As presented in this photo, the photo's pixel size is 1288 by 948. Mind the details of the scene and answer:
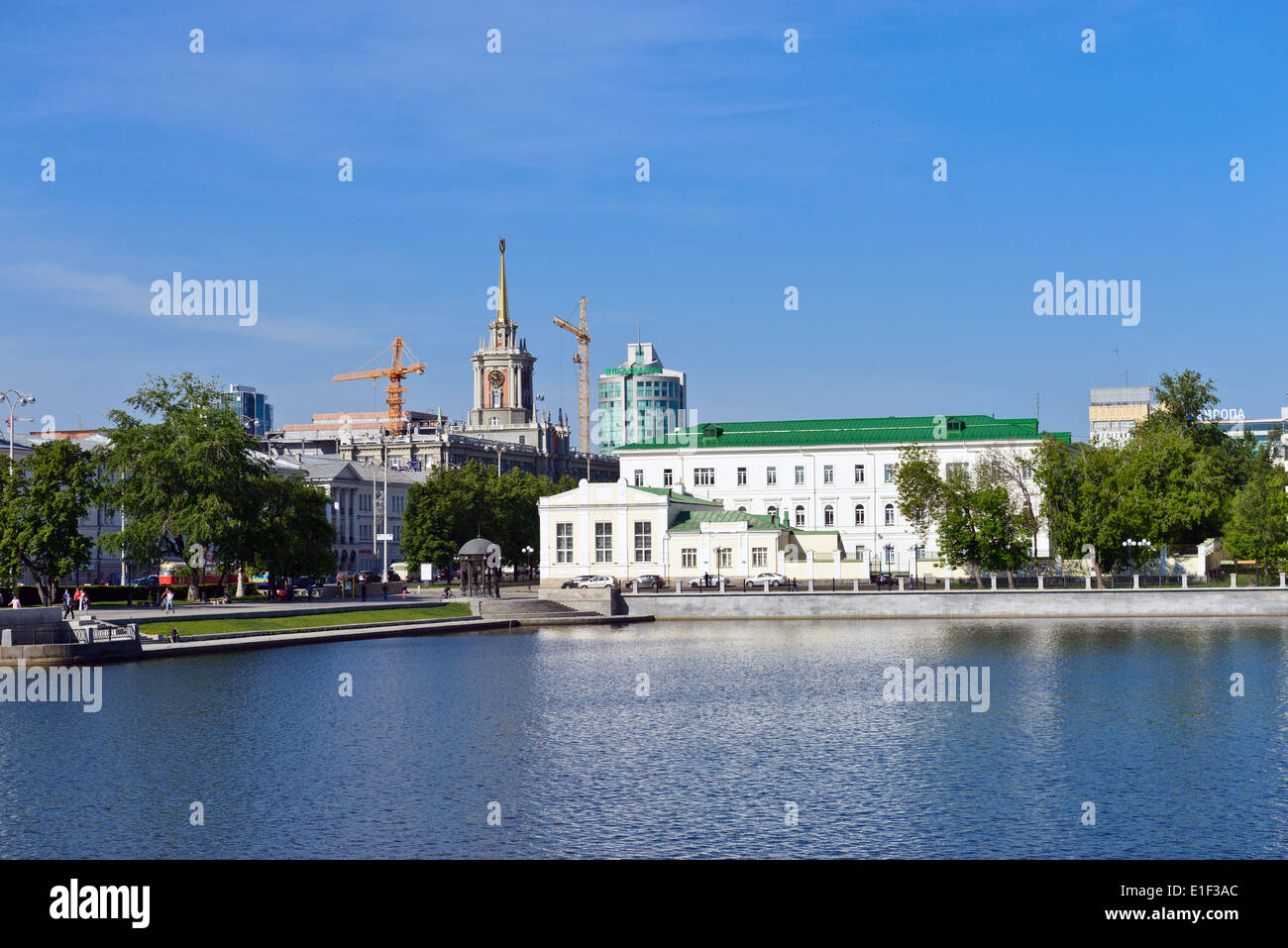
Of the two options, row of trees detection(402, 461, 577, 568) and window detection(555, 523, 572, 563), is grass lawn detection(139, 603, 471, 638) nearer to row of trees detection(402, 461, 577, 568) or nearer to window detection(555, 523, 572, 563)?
window detection(555, 523, 572, 563)

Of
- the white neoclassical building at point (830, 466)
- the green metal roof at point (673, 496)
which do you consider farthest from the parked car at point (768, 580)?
the white neoclassical building at point (830, 466)

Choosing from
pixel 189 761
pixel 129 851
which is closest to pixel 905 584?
Answer: pixel 189 761

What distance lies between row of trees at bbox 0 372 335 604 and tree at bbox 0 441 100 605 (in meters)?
0.06

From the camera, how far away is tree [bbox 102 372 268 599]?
290 ft

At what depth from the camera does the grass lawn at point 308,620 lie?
7044cm

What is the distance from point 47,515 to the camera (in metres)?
82.3

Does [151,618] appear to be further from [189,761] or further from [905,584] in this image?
[905,584]

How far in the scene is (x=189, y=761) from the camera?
37469 millimetres

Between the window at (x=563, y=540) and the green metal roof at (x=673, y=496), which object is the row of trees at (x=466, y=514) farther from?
the green metal roof at (x=673, y=496)

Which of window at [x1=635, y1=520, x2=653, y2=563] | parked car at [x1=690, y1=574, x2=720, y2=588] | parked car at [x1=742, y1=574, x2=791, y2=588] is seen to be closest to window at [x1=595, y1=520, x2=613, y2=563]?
window at [x1=635, y1=520, x2=653, y2=563]

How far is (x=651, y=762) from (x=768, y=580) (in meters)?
65.9
